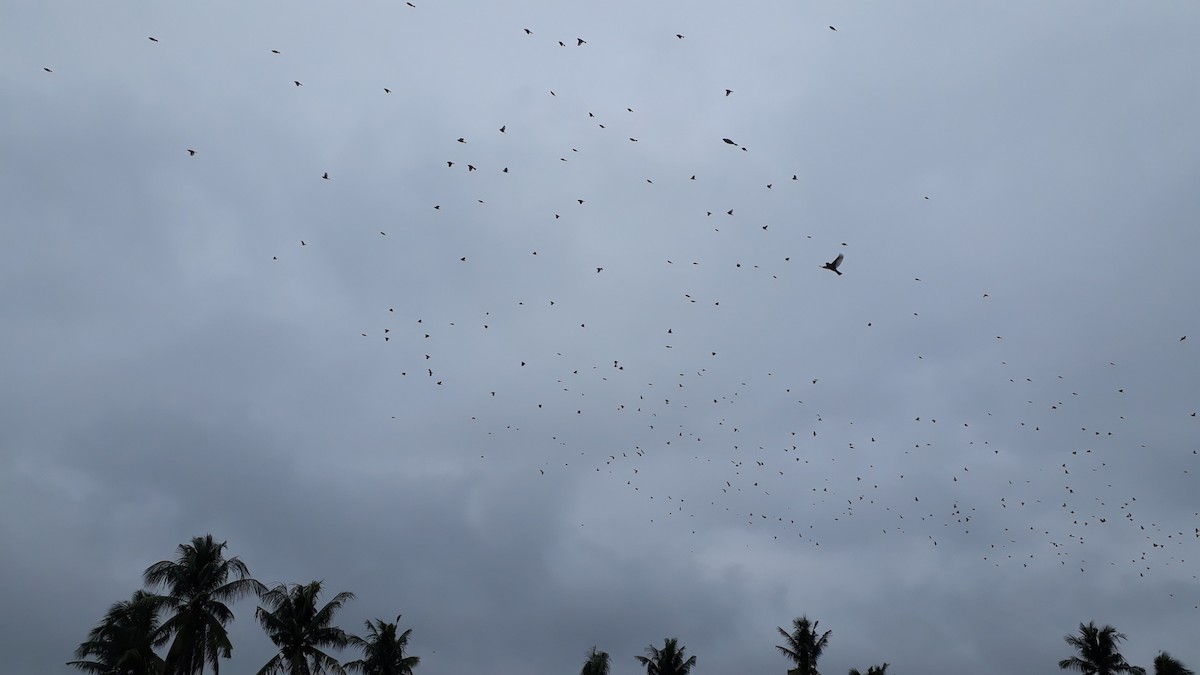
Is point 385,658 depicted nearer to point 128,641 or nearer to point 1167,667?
point 128,641

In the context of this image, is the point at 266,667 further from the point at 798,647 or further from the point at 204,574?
the point at 798,647

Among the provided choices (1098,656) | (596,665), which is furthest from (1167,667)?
(596,665)

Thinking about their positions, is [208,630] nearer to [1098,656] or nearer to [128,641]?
[128,641]

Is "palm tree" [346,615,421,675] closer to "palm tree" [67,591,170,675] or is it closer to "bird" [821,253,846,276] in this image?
"palm tree" [67,591,170,675]

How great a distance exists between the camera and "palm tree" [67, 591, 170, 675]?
171 ft

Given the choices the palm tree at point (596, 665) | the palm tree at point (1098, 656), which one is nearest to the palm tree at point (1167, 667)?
the palm tree at point (1098, 656)

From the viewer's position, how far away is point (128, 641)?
178 ft

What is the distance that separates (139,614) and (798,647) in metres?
53.2

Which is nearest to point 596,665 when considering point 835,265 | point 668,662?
point 668,662

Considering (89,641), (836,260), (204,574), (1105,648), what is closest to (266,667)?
(204,574)

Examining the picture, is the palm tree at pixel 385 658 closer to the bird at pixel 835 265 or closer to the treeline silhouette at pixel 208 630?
the treeline silhouette at pixel 208 630

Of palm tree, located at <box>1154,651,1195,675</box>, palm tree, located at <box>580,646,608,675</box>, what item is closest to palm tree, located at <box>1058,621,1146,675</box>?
palm tree, located at <box>1154,651,1195,675</box>

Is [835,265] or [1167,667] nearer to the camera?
[835,265]

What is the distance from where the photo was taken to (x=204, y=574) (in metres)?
53.6
